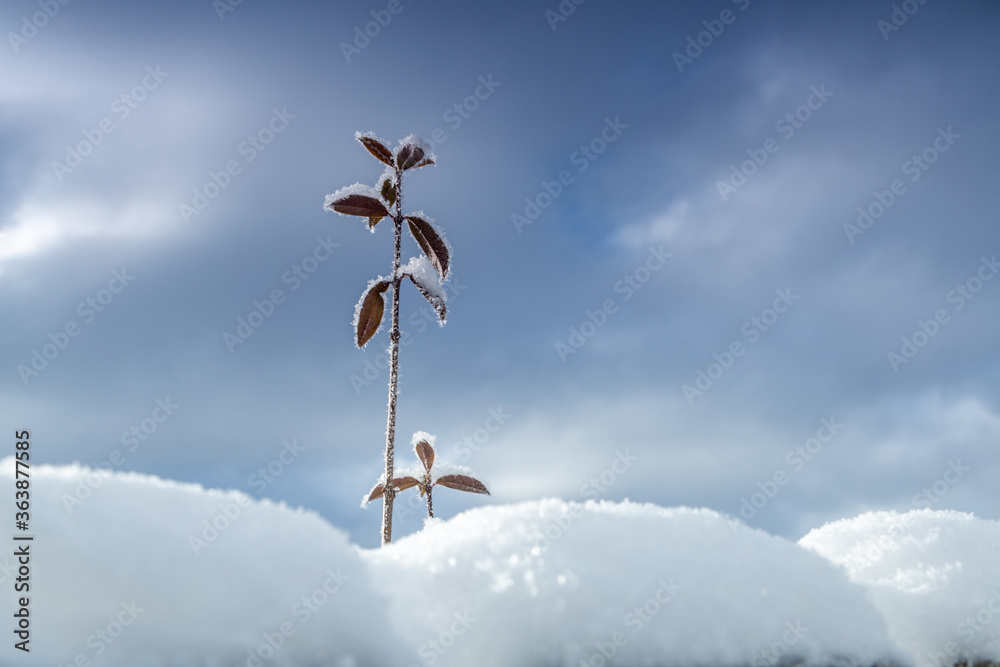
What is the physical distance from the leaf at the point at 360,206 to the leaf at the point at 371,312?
77 centimetres

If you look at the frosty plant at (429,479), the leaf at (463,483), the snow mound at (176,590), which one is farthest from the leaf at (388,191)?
the snow mound at (176,590)

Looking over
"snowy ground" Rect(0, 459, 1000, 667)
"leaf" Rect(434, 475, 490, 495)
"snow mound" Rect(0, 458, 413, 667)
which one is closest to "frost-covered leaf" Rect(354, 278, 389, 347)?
"leaf" Rect(434, 475, 490, 495)

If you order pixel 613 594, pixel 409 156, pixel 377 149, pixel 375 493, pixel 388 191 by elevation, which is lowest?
pixel 613 594

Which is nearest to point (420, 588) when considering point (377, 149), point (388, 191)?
point (388, 191)

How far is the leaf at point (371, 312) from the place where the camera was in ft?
22.7

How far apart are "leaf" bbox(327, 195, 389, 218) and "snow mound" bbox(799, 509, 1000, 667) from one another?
5086 mm

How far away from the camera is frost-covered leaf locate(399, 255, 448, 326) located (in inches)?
272

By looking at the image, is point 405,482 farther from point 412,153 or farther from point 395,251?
point 412,153

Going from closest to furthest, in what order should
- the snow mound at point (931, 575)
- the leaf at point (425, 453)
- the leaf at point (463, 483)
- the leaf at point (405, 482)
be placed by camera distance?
1. the snow mound at point (931, 575)
2. the leaf at point (405, 482)
3. the leaf at point (463, 483)
4. the leaf at point (425, 453)

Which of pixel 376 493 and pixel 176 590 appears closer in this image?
pixel 176 590

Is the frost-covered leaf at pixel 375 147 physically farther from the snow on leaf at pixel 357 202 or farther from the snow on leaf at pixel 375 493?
the snow on leaf at pixel 375 493

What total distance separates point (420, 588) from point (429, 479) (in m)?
5.51

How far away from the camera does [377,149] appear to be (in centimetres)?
731

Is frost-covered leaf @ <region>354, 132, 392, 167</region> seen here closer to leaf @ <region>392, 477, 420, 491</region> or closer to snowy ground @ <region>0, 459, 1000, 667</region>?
leaf @ <region>392, 477, 420, 491</region>
